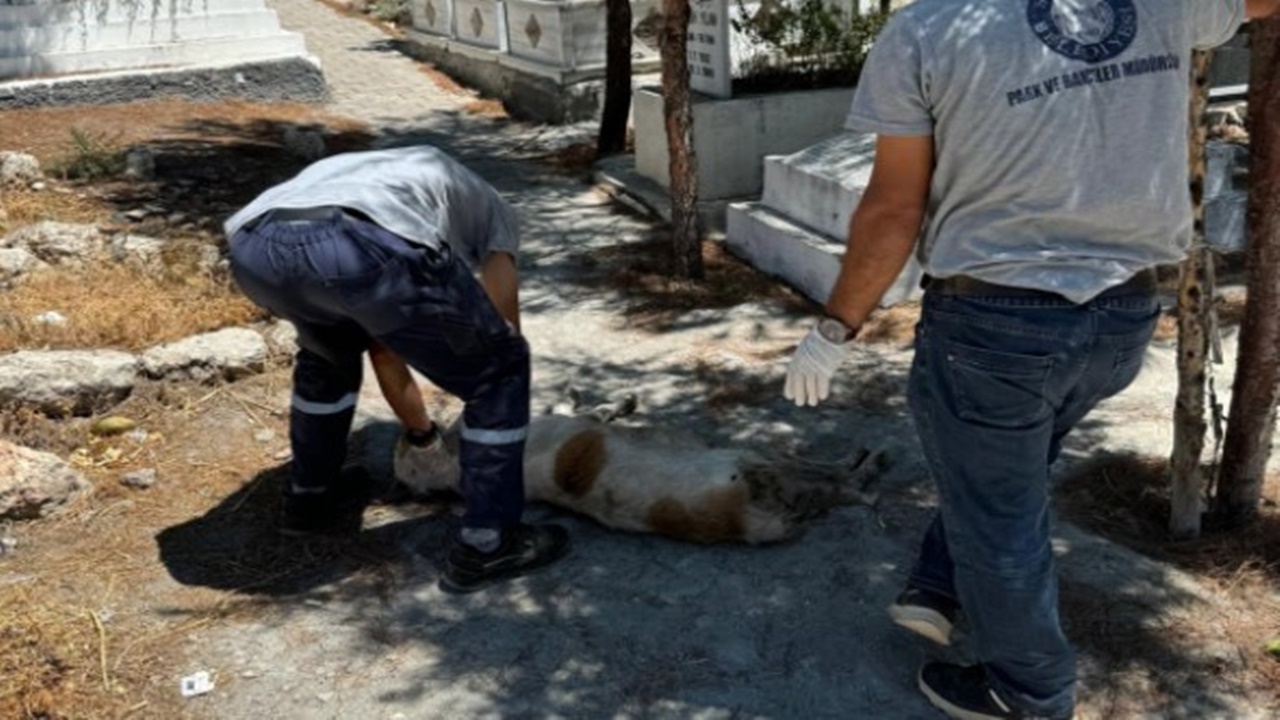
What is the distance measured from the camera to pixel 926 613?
3043 mm

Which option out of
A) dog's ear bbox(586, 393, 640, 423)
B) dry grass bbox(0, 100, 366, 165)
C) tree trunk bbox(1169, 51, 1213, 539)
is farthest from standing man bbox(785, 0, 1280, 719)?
dry grass bbox(0, 100, 366, 165)

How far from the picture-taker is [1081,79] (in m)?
2.25

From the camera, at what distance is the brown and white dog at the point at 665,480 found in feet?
12.2

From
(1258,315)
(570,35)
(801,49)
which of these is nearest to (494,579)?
(1258,315)

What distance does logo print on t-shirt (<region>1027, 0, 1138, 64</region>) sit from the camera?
225cm

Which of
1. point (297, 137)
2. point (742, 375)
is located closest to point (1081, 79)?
point (742, 375)

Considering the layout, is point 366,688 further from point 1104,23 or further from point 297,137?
point 297,137

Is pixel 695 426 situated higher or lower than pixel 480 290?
lower

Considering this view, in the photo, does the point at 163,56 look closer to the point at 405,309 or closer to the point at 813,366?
the point at 405,309

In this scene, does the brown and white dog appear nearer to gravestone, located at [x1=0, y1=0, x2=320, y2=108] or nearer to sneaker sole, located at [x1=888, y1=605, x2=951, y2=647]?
sneaker sole, located at [x1=888, y1=605, x2=951, y2=647]

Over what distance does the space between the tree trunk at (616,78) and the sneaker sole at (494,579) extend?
22.3 ft

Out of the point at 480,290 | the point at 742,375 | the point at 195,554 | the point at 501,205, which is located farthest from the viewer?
the point at 742,375

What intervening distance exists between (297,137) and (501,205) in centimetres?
746

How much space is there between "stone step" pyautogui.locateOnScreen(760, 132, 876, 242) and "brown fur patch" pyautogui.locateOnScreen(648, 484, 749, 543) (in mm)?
2994
